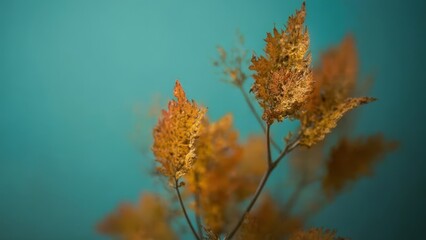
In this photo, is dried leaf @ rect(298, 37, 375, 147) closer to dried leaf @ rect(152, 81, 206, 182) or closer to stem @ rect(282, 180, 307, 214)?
dried leaf @ rect(152, 81, 206, 182)

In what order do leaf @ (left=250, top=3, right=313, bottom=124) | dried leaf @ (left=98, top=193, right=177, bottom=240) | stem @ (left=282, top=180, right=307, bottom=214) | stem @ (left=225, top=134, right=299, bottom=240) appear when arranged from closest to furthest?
1. leaf @ (left=250, top=3, right=313, bottom=124)
2. stem @ (left=225, top=134, right=299, bottom=240)
3. stem @ (left=282, top=180, right=307, bottom=214)
4. dried leaf @ (left=98, top=193, right=177, bottom=240)

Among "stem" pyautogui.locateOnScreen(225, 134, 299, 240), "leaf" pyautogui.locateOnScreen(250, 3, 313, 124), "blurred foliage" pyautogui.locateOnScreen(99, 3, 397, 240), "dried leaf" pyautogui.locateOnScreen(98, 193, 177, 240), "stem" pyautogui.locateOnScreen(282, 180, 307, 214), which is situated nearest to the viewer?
"leaf" pyautogui.locateOnScreen(250, 3, 313, 124)

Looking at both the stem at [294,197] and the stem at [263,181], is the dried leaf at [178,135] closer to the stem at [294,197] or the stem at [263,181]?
the stem at [263,181]

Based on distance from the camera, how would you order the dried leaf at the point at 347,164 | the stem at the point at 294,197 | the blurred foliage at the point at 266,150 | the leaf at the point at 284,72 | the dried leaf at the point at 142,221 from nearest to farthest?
the leaf at the point at 284,72, the blurred foliage at the point at 266,150, the dried leaf at the point at 347,164, the stem at the point at 294,197, the dried leaf at the point at 142,221

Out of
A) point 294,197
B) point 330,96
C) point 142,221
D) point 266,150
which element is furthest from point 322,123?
point 142,221

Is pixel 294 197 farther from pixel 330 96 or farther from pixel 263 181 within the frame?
pixel 263 181

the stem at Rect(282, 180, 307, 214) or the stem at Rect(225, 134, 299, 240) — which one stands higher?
the stem at Rect(282, 180, 307, 214)

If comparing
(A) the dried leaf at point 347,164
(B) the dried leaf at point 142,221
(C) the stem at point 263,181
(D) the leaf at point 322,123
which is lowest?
(C) the stem at point 263,181

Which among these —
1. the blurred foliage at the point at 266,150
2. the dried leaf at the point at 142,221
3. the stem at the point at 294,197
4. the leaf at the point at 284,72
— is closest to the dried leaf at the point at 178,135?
the blurred foliage at the point at 266,150

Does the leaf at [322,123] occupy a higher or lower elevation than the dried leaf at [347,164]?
lower

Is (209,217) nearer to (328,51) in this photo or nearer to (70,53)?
(328,51)

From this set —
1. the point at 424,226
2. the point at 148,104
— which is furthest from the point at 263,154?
the point at 424,226

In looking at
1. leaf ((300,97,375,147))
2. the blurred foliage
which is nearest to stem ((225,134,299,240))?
the blurred foliage
